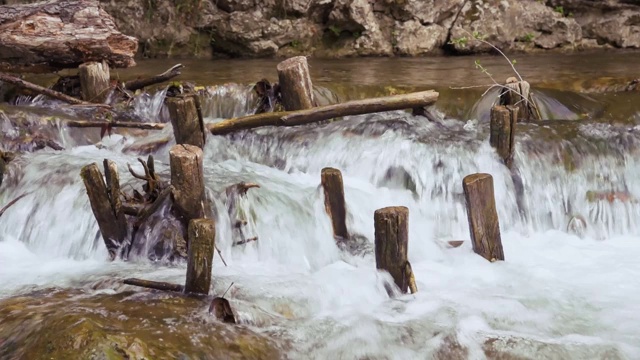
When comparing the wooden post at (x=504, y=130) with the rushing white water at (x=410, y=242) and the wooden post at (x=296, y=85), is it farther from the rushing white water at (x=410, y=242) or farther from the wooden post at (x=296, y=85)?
the wooden post at (x=296, y=85)

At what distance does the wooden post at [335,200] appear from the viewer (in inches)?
186

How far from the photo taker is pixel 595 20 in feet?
41.5

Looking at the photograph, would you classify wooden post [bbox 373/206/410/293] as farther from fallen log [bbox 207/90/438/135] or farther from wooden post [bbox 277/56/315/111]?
wooden post [bbox 277/56/315/111]

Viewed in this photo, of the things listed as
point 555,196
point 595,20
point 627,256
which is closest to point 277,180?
point 555,196

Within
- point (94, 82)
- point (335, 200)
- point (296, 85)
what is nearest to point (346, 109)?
point (296, 85)

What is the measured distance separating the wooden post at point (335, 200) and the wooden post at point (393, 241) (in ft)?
2.13

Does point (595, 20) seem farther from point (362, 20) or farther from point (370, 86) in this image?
point (370, 86)

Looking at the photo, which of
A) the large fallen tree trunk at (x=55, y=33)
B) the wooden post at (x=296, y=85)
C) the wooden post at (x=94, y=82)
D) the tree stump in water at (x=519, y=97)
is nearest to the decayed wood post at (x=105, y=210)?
the wooden post at (x=296, y=85)

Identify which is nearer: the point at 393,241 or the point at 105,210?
the point at 393,241

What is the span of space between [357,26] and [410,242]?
758 cm

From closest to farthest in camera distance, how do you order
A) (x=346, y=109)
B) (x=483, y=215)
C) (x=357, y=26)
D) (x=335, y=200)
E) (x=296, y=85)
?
(x=483, y=215) < (x=335, y=200) < (x=346, y=109) < (x=296, y=85) < (x=357, y=26)

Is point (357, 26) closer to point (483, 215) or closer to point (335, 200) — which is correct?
point (335, 200)

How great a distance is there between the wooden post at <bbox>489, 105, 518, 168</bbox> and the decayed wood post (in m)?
2.94

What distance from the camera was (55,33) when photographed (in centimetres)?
762
